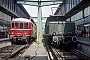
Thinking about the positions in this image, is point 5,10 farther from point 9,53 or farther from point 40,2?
point 9,53

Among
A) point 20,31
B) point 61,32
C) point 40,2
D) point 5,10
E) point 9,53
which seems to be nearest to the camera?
point 9,53

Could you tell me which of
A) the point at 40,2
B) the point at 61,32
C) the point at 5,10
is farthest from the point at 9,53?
the point at 5,10

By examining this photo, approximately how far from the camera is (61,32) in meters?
17.3

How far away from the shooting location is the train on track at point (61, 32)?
15859 millimetres

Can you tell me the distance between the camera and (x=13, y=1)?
3359cm

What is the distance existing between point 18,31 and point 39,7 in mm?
7791

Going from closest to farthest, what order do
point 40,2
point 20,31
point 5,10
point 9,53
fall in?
Result: point 9,53
point 20,31
point 40,2
point 5,10

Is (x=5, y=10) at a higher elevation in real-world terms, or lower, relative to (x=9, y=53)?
higher

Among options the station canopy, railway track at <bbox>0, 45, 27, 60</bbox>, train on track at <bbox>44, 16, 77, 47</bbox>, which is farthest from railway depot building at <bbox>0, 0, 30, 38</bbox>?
railway track at <bbox>0, 45, 27, 60</bbox>

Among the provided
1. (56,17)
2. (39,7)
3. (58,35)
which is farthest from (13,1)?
(58,35)

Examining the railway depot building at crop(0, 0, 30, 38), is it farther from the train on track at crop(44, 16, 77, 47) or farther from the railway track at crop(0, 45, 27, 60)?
the railway track at crop(0, 45, 27, 60)

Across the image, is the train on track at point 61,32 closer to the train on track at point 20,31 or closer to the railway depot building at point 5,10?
the train on track at point 20,31

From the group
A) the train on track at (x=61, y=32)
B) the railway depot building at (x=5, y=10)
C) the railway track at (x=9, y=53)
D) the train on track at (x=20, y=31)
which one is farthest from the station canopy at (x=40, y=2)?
the railway track at (x=9, y=53)

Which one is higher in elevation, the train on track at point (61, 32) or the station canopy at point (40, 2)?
the station canopy at point (40, 2)
